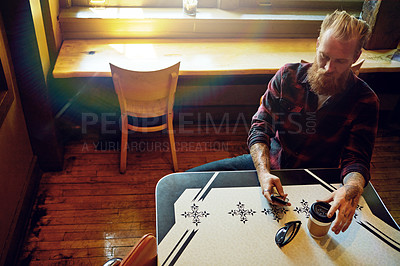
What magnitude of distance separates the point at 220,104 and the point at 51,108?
4.77 feet

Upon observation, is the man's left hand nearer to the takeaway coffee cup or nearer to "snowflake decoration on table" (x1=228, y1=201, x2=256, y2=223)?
the takeaway coffee cup

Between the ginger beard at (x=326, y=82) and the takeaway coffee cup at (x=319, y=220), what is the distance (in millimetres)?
561

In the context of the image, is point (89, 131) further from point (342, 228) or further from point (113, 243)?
point (342, 228)

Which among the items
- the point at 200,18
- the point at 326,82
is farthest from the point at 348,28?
the point at 200,18

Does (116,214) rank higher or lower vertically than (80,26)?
lower

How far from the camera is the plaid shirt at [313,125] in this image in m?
1.51

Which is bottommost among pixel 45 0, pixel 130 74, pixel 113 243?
pixel 113 243

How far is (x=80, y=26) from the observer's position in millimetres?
2680

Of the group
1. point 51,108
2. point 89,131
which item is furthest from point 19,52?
point 89,131

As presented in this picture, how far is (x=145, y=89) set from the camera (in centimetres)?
215

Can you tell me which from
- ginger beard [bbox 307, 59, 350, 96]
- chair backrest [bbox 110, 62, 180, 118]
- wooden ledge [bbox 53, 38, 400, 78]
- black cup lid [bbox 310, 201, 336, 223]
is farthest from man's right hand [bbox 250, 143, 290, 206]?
wooden ledge [bbox 53, 38, 400, 78]

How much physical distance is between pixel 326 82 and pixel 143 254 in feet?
3.53

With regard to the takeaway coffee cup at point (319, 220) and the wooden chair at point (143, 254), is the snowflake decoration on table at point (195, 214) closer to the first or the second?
the wooden chair at point (143, 254)

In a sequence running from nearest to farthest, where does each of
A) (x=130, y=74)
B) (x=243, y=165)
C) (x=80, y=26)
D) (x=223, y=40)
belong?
(x=243, y=165) → (x=130, y=74) → (x=80, y=26) → (x=223, y=40)
